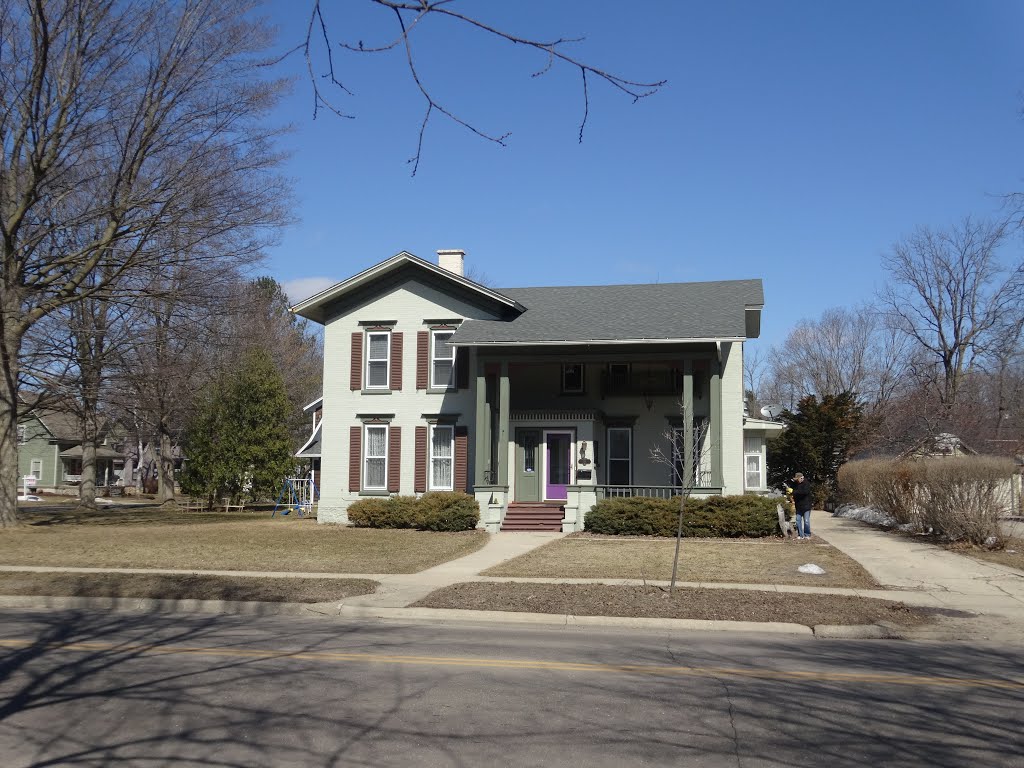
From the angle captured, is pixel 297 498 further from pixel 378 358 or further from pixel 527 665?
pixel 527 665

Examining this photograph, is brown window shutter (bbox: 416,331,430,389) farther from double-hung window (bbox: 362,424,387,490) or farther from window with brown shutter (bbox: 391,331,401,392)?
double-hung window (bbox: 362,424,387,490)

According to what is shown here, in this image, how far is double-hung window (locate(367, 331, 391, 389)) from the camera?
30906 millimetres

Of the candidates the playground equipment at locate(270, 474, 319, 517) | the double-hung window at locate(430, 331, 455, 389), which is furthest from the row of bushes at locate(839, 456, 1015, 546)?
the playground equipment at locate(270, 474, 319, 517)

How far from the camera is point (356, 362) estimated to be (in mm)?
30953

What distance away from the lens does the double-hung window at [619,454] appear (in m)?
30.3

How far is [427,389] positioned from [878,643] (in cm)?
2045

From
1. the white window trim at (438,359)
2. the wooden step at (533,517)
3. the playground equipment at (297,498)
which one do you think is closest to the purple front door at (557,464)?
the wooden step at (533,517)

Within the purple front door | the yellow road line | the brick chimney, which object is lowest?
the yellow road line

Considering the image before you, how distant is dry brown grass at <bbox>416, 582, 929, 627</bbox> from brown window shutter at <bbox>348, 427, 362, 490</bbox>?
15799 mm

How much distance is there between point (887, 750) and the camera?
6.43m

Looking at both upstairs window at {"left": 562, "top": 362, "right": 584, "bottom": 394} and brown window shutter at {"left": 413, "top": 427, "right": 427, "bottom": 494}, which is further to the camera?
upstairs window at {"left": 562, "top": 362, "right": 584, "bottom": 394}

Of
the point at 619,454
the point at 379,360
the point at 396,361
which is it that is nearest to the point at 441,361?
the point at 396,361

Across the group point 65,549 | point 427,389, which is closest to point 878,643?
point 65,549

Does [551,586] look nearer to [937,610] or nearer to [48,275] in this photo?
[937,610]
